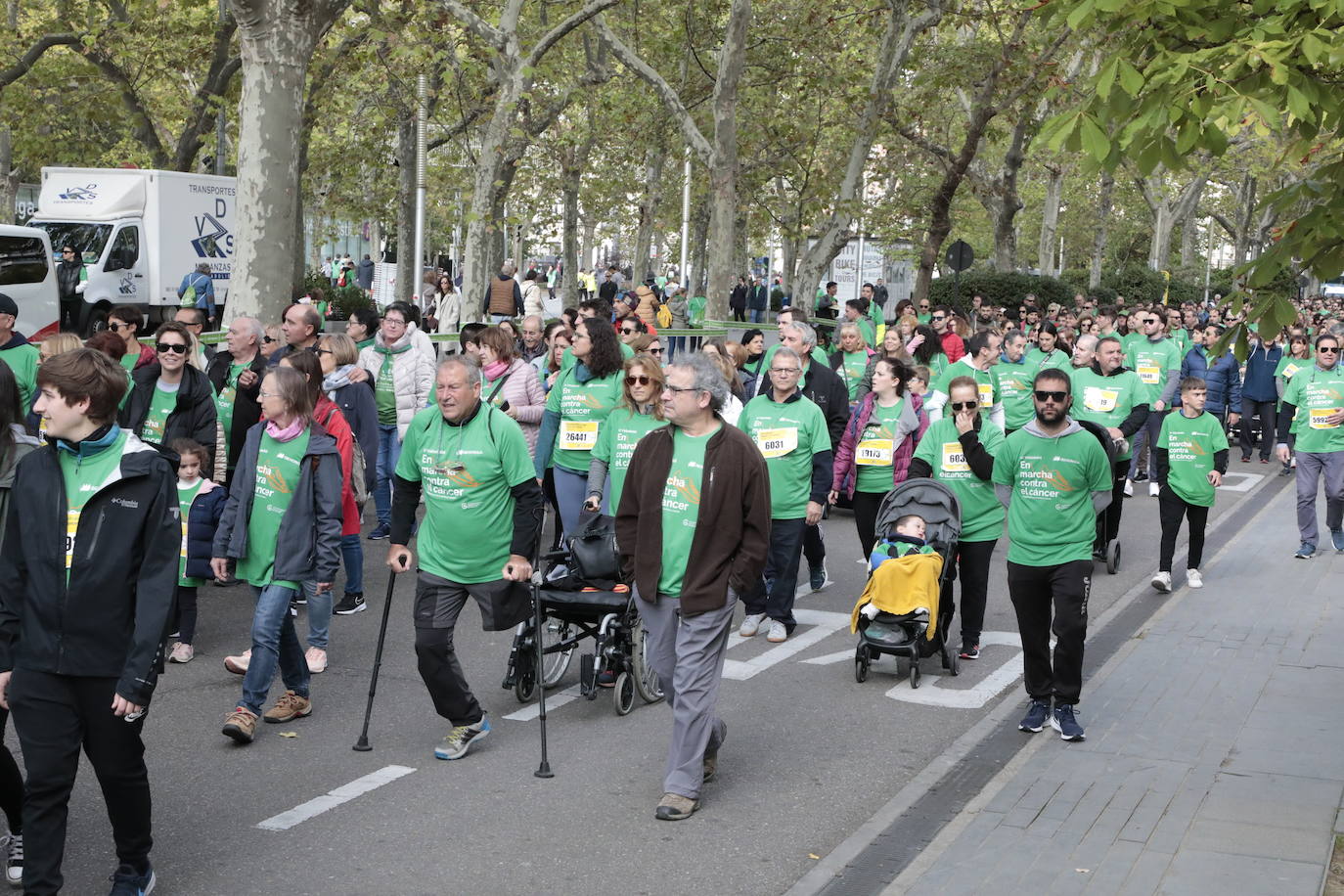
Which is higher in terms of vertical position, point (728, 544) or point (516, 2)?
point (516, 2)

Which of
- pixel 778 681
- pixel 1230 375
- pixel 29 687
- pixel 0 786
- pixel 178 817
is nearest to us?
pixel 29 687

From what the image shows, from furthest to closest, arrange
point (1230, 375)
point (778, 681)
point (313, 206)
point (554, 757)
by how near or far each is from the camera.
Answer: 1. point (313, 206)
2. point (1230, 375)
3. point (778, 681)
4. point (554, 757)

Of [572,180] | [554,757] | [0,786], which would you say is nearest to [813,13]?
[572,180]

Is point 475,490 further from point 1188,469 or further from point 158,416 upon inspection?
point 1188,469

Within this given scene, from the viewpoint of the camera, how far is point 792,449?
946 cm

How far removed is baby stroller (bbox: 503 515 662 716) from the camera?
7.94m

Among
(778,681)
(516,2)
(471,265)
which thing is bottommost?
(778,681)

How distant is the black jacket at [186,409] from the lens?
9375 mm

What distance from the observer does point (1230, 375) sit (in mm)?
20062

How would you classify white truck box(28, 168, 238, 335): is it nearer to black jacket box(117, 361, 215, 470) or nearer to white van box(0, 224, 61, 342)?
white van box(0, 224, 61, 342)

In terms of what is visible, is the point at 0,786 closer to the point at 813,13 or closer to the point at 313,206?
the point at 813,13

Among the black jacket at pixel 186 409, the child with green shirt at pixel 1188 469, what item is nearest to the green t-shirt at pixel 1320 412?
the child with green shirt at pixel 1188 469

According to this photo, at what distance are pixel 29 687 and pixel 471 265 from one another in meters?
19.5

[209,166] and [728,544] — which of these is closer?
[728,544]
